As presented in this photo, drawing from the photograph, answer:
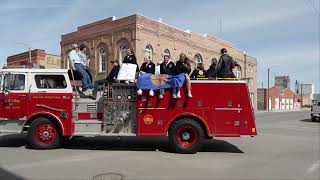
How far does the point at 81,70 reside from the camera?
12523mm

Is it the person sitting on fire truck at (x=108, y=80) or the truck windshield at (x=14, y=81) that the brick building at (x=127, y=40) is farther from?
the truck windshield at (x=14, y=81)

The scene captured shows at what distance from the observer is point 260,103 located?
266 ft

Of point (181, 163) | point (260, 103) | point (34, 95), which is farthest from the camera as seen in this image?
point (260, 103)

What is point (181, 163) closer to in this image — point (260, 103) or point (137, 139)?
point (137, 139)

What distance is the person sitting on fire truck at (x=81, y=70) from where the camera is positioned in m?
12.4

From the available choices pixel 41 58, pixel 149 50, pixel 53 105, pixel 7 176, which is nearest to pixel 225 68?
pixel 53 105

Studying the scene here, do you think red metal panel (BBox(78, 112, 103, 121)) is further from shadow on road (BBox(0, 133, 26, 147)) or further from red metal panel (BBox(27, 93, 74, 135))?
shadow on road (BBox(0, 133, 26, 147))

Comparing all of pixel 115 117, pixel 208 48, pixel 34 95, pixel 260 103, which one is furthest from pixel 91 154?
pixel 260 103

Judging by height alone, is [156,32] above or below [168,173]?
above

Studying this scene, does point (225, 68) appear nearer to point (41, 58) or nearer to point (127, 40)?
point (127, 40)

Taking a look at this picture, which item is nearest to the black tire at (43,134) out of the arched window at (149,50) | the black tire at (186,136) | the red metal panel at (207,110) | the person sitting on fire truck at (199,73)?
the red metal panel at (207,110)

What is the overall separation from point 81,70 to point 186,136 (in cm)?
379

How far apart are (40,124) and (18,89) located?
4.14ft

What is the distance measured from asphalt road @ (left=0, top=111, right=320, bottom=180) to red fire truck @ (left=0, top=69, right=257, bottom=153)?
578 millimetres
